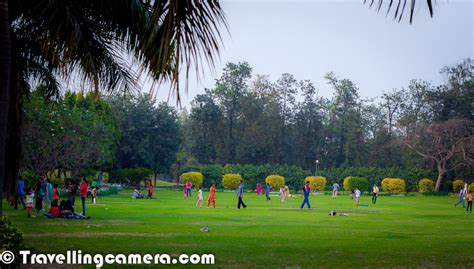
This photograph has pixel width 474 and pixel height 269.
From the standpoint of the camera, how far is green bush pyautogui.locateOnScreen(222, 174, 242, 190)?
72.9 m

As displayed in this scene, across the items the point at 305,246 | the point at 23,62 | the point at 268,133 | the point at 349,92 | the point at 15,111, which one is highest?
the point at 349,92

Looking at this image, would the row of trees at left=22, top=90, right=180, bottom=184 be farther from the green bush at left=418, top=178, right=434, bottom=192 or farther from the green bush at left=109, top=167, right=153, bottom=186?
the green bush at left=418, top=178, right=434, bottom=192

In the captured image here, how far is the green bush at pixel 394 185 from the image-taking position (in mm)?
71562

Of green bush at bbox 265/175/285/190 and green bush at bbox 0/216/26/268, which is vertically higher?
green bush at bbox 265/175/285/190

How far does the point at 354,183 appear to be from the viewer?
72.0 m

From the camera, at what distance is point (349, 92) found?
100500mm

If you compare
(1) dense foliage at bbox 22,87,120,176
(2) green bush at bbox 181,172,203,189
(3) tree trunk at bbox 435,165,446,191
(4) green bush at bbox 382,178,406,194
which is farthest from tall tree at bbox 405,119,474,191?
(1) dense foliage at bbox 22,87,120,176

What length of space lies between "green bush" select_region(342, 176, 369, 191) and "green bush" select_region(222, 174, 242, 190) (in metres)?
12.6

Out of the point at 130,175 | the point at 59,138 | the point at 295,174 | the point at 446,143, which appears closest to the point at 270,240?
the point at 59,138

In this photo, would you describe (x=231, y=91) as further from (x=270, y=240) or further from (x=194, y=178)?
(x=270, y=240)

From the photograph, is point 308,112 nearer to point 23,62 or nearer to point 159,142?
point 159,142

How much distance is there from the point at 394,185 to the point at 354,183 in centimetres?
463

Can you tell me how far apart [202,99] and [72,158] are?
52883 mm

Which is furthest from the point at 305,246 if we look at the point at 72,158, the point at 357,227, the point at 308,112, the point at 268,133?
the point at 308,112
